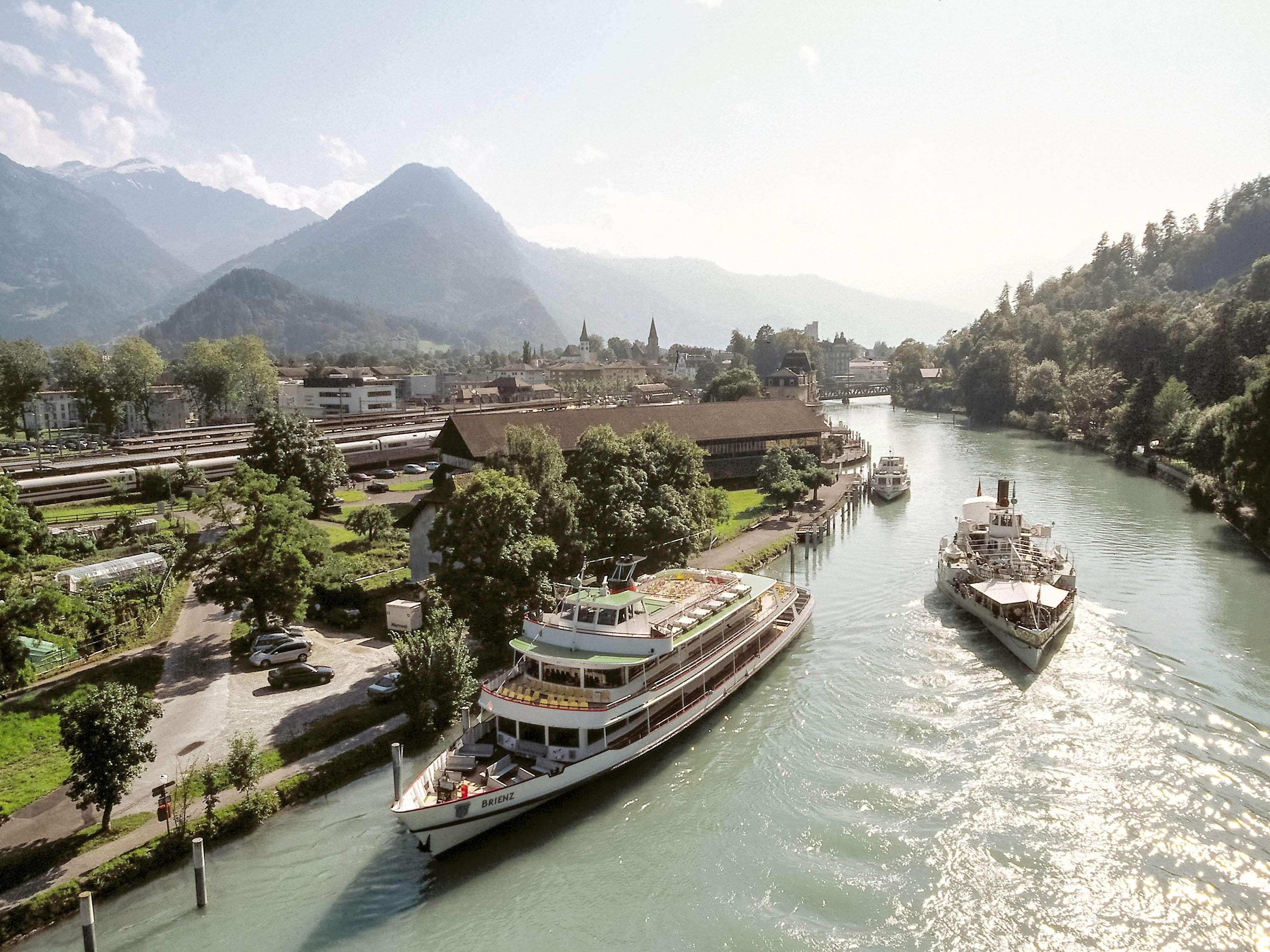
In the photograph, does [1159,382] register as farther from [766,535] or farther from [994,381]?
[766,535]

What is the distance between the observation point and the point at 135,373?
120m

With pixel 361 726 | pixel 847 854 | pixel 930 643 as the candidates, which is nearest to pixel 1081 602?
pixel 930 643

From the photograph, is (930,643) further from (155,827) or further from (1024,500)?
(1024,500)

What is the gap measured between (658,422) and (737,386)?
6549 cm

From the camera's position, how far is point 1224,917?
21703 mm

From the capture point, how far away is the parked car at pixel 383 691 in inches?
1297

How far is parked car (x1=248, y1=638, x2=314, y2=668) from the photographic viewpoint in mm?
36688

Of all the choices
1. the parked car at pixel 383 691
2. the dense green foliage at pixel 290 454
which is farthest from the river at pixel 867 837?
the dense green foliage at pixel 290 454

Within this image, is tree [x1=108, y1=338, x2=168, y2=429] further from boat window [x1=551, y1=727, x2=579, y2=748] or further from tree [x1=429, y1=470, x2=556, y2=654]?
boat window [x1=551, y1=727, x2=579, y2=748]

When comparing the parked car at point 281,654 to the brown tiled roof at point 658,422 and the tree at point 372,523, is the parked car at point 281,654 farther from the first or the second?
the brown tiled roof at point 658,422

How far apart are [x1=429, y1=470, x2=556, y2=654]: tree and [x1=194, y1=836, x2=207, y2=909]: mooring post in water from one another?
14.0 m

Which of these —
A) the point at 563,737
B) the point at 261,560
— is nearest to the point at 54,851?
the point at 261,560

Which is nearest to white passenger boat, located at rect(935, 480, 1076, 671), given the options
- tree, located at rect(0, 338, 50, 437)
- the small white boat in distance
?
the small white boat in distance

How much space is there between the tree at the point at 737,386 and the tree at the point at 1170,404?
60.6 m
